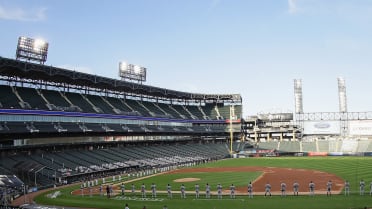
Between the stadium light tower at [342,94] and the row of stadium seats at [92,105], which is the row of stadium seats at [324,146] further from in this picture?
the stadium light tower at [342,94]

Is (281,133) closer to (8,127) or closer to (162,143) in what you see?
(162,143)

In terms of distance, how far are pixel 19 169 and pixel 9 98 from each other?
18.5 meters

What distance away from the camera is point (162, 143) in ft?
302

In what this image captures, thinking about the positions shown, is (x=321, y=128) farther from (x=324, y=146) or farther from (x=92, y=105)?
(x=92, y=105)

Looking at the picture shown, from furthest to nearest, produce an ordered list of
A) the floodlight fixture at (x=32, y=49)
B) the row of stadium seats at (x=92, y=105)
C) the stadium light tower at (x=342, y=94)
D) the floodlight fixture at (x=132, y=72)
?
1. the stadium light tower at (x=342, y=94)
2. the floodlight fixture at (x=132, y=72)
3. the floodlight fixture at (x=32, y=49)
4. the row of stadium seats at (x=92, y=105)

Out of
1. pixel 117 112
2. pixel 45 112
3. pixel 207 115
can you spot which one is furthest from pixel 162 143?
pixel 45 112

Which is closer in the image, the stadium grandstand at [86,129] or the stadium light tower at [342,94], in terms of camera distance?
the stadium grandstand at [86,129]

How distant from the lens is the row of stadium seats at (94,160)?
163 feet

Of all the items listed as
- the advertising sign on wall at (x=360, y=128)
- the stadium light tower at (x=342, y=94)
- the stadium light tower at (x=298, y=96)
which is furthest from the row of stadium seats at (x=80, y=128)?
the stadium light tower at (x=342, y=94)

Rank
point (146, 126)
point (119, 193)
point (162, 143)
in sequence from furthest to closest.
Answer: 1. point (162, 143)
2. point (146, 126)
3. point (119, 193)

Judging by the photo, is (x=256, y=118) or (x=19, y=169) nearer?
(x=19, y=169)

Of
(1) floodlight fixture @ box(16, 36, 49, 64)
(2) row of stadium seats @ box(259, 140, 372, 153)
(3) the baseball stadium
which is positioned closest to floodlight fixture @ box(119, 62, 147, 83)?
(3) the baseball stadium

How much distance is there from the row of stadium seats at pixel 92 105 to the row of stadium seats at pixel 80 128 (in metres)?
3.19

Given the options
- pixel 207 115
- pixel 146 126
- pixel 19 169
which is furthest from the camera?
pixel 207 115
